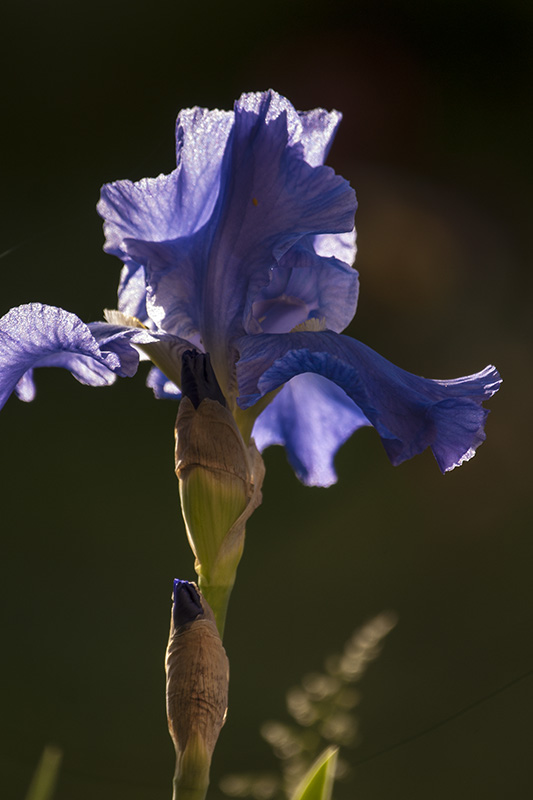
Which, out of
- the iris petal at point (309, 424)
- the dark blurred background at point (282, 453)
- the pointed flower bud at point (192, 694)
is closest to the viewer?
the pointed flower bud at point (192, 694)

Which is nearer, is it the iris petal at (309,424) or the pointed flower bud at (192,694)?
the pointed flower bud at (192,694)

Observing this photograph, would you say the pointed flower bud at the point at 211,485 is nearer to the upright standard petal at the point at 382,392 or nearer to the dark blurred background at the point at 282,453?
the upright standard petal at the point at 382,392

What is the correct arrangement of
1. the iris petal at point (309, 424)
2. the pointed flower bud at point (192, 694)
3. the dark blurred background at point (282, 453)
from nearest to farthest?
the pointed flower bud at point (192, 694)
the iris petal at point (309, 424)
the dark blurred background at point (282, 453)

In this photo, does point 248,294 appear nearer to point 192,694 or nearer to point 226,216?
point 226,216

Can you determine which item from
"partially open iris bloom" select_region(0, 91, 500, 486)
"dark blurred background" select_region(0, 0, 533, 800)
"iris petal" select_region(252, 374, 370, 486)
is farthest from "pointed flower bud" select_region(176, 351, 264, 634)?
"dark blurred background" select_region(0, 0, 533, 800)

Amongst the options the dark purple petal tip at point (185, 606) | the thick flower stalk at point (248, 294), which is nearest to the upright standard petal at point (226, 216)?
the thick flower stalk at point (248, 294)

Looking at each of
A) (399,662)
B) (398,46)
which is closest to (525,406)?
(399,662)

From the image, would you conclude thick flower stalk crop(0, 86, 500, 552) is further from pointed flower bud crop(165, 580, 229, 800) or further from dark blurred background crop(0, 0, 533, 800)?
dark blurred background crop(0, 0, 533, 800)
